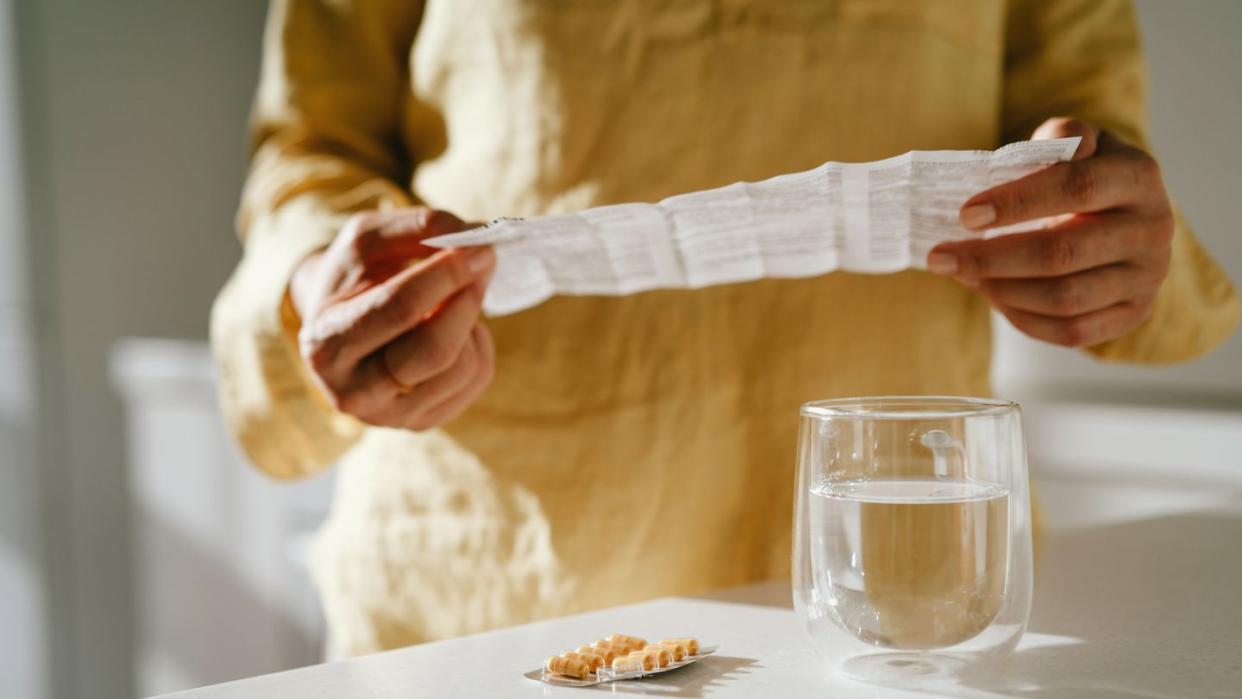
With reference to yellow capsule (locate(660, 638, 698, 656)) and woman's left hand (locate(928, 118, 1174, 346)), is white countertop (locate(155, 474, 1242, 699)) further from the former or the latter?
woman's left hand (locate(928, 118, 1174, 346))

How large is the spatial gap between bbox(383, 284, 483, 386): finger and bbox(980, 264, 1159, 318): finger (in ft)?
0.88

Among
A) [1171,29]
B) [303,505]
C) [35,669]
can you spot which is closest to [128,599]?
[35,669]

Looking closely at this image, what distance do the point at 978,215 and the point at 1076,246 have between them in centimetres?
9

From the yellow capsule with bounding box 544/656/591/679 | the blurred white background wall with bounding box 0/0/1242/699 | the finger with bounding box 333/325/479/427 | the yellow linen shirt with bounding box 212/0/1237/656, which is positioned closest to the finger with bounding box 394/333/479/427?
the finger with bounding box 333/325/479/427

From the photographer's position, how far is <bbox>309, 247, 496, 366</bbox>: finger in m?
0.58

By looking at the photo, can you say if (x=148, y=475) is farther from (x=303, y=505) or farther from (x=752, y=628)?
(x=752, y=628)

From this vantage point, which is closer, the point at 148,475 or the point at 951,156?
the point at 951,156

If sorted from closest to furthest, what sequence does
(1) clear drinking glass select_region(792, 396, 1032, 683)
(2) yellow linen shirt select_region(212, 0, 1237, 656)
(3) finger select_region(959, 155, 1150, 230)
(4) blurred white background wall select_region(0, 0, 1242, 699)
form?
(1) clear drinking glass select_region(792, 396, 1032, 683) < (3) finger select_region(959, 155, 1150, 230) < (2) yellow linen shirt select_region(212, 0, 1237, 656) < (4) blurred white background wall select_region(0, 0, 1242, 699)

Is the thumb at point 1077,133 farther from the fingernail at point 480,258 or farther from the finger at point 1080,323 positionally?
the fingernail at point 480,258

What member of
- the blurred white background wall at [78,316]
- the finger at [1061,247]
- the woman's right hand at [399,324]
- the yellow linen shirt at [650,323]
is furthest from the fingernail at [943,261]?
the blurred white background wall at [78,316]

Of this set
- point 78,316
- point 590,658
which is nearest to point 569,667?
point 590,658

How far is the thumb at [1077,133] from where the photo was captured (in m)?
0.54

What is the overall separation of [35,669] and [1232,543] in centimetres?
201

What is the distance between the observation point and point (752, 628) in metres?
0.53
